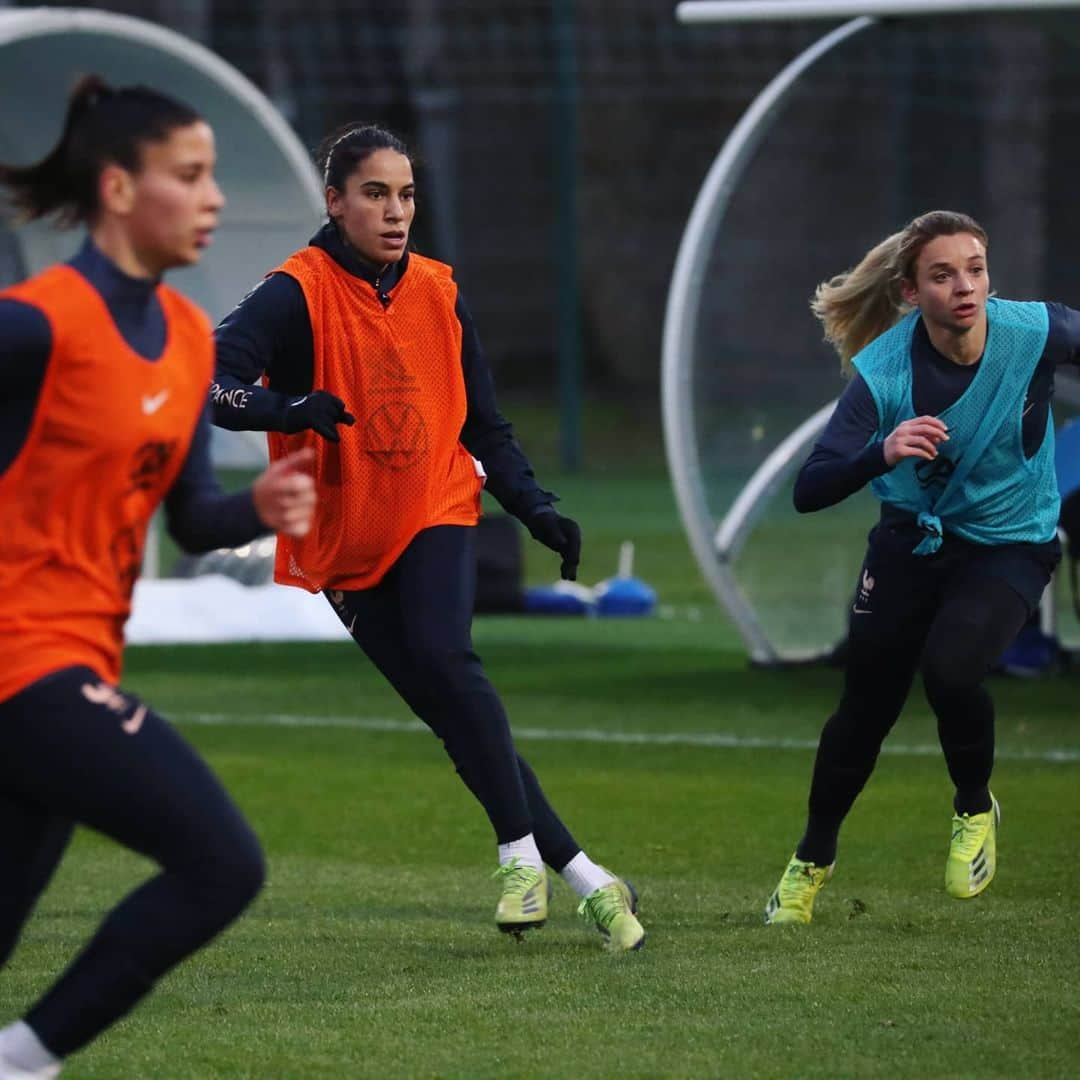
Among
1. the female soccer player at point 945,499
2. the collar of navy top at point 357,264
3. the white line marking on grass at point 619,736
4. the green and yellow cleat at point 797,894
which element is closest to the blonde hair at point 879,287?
the female soccer player at point 945,499

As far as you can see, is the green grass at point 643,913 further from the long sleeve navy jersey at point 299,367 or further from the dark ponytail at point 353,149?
the dark ponytail at point 353,149

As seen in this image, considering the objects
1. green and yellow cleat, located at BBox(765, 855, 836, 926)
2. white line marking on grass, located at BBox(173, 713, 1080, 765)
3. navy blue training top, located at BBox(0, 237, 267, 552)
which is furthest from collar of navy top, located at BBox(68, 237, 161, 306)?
white line marking on grass, located at BBox(173, 713, 1080, 765)

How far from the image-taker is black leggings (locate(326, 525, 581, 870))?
19.2ft

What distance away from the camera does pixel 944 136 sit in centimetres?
2273

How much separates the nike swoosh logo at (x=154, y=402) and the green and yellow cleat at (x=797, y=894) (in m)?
2.84

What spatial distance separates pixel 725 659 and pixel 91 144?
393 inches

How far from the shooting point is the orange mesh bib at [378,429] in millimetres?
5934

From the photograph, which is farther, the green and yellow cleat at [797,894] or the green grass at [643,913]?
the green and yellow cleat at [797,894]

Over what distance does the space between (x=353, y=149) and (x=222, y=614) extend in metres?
9.23

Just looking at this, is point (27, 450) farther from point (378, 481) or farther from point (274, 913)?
point (274, 913)

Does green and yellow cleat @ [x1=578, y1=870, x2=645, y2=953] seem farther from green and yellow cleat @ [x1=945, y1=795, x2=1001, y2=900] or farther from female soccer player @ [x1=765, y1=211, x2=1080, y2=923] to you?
green and yellow cleat @ [x1=945, y1=795, x2=1001, y2=900]

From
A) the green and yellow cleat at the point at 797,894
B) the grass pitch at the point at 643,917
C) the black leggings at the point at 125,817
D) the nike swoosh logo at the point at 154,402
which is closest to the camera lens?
the black leggings at the point at 125,817

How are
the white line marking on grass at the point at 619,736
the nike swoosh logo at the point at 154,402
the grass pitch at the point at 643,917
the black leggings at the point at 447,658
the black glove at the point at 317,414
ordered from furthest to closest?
the white line marking on grass at the point at 619,736 → the black leggings at the point at 447,658 → the black glove at the point at 317,414 → the grass pitch at the point at 643,917 → the nike swoosh logo at the point at 154,402

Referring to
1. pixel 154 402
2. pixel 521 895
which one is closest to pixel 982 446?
pixel 521 895
